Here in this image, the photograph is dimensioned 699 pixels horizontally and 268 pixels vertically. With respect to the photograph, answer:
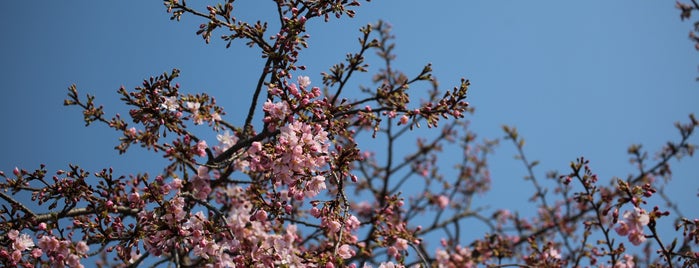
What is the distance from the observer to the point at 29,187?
3678 millimetres

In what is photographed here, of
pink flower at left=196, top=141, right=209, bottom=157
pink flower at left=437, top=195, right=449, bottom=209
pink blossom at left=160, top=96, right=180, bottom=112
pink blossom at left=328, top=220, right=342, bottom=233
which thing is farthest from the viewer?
pink flower at left=437, top=195, right=449, bottom=209

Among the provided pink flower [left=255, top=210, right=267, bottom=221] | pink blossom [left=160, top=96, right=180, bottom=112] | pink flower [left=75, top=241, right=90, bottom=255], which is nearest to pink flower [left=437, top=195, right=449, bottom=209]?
pink flower [left=255, top=210, right=267, bottom=221]

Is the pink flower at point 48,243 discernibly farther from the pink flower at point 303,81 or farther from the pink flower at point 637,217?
the pink flower at point 637,217

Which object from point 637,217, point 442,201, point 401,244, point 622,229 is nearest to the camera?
point 637,217

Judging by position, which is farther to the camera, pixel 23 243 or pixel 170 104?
pixel 170 104

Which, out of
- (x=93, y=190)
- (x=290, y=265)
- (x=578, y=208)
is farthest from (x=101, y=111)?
(x=578, y=208)

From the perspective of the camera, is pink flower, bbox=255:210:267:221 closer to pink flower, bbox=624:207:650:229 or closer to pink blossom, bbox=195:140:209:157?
pink blossom, bbox=195:140:209:157

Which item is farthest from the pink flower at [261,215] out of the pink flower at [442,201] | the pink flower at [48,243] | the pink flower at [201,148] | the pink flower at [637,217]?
the pink flower at [442,201]

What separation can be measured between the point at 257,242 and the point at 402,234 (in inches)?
55.1

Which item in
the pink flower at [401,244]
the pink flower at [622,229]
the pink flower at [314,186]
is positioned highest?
the pink flower at [401,244]

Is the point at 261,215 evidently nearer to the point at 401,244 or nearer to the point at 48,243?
the point at 401,244

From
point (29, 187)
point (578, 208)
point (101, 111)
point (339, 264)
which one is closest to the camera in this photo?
point (339, 264)

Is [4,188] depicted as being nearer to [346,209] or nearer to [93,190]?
[93,190]

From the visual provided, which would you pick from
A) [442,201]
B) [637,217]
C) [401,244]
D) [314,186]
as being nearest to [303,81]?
[314,186]
